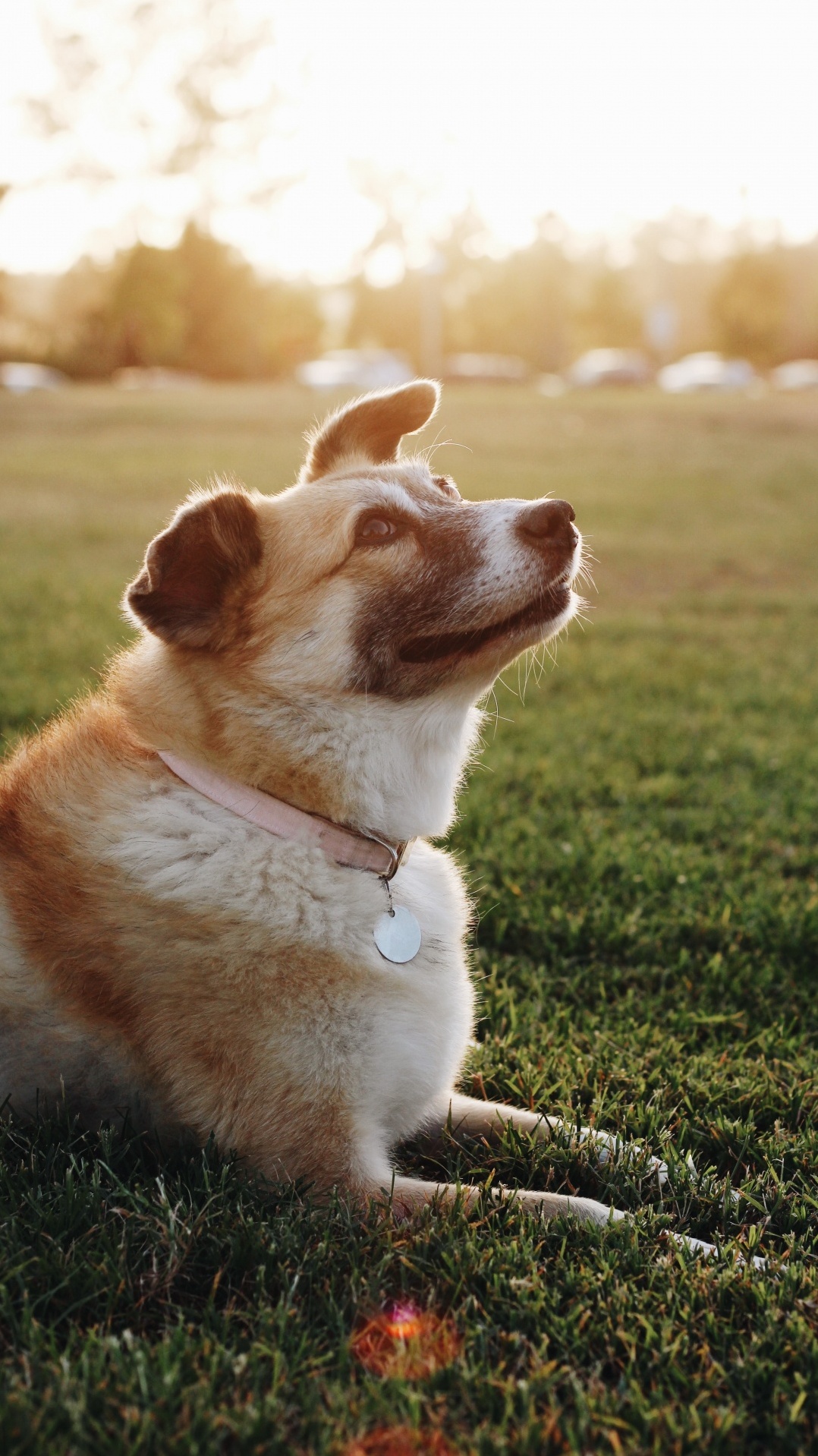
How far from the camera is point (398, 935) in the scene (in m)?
3.01

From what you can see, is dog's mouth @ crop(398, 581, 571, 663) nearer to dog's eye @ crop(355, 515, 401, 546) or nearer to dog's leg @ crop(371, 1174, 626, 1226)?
dog's eye @ crop(355, 515, 401, 546)

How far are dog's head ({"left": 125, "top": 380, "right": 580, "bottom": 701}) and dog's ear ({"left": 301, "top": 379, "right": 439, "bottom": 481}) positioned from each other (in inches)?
19.3

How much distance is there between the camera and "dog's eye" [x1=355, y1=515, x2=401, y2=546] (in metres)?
3.22

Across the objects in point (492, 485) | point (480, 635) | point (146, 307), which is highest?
point (146, 307)

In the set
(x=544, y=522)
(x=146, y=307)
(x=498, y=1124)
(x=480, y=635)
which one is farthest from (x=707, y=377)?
(x=498, y=1124)

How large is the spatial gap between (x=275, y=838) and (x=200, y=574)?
2.30ft

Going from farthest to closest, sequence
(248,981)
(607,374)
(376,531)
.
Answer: (607,374) < (376,531) < (248,981)

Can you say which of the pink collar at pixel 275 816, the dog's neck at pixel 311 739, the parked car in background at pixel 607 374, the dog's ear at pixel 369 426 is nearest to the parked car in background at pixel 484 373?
the parked car in background at pixel 607 374

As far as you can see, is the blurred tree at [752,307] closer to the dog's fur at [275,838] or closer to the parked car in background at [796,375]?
the parked car in background at [796,375]

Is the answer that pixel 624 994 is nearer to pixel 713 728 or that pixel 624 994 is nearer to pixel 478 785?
pixel 478 785

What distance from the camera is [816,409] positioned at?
2872 centimetres

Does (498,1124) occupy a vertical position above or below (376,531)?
below

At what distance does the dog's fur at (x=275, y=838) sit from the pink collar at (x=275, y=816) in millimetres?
27

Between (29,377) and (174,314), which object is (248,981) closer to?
(29,377)
